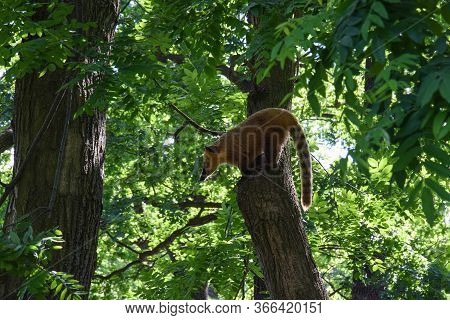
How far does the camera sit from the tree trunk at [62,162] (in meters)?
5.77

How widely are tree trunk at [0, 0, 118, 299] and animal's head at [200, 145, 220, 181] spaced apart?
2.40 metres

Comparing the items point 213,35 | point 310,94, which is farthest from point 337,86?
point 213,35


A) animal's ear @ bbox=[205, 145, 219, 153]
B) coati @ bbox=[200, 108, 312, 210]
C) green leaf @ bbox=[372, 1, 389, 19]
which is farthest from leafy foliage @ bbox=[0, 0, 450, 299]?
animal's ear @ bbox=[205, 145, 219, 153]

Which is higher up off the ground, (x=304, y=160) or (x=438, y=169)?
(x=304, y=160)

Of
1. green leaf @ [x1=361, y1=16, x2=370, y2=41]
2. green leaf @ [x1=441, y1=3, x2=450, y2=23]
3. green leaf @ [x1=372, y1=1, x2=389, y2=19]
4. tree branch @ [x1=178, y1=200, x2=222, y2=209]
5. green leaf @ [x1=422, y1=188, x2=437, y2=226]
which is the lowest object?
green leaf @ [x1=422, y1=188, x2=437, y2=226]

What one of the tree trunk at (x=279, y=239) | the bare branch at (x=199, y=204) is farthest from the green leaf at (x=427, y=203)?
the bare branch at (x=199, y=204)

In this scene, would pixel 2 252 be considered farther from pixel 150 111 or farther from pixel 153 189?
pixel 153 189

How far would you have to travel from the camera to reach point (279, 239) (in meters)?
6.53

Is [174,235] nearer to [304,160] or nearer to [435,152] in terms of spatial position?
[304,160]

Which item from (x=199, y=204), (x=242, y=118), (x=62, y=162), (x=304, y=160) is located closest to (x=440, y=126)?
(x=62, y=162)

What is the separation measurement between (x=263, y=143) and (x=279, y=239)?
5.34 feet

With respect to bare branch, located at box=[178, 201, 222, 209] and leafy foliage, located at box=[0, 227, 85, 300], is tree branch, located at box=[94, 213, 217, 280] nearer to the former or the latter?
bare branch, located at box=[178, 201, 222, 209]

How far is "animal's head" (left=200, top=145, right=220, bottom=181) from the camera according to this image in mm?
8491

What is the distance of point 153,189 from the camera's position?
13164 millimetres
